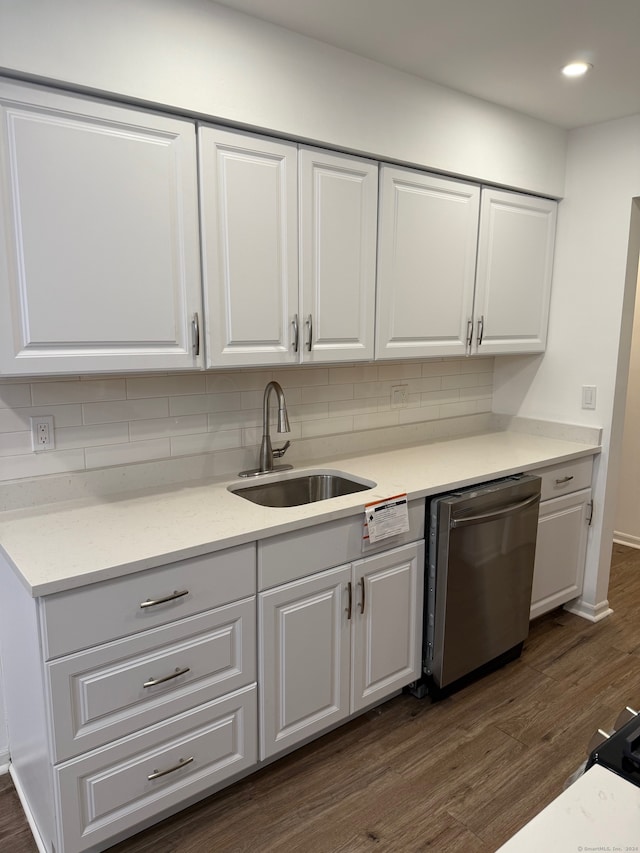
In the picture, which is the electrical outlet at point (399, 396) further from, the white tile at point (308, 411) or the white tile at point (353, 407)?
the white tile at point (308, 411)

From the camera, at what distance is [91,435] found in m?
2.07

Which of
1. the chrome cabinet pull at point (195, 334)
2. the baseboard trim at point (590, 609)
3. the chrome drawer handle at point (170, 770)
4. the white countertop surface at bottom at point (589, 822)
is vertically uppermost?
the chrome cabinet pull at point (195, 334)

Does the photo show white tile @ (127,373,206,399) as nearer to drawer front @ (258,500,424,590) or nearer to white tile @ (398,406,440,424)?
drawer front @ (258,500,424,590)

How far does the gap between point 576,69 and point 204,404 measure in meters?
1.91

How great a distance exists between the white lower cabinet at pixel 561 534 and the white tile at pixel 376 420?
0.74 metres

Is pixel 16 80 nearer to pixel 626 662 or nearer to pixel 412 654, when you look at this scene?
pixel 412 654

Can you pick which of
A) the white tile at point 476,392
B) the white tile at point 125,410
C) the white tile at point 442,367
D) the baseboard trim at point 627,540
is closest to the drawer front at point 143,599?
the white tile at point 125,410

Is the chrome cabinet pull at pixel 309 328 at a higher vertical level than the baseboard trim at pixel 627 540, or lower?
higher

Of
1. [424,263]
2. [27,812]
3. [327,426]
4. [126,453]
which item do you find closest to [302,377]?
[327,426]

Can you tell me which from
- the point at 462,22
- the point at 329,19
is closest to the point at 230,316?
the point at 329,19

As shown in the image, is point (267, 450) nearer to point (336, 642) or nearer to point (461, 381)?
point (336, 642)

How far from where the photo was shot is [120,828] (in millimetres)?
1650

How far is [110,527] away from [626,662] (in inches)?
94.0

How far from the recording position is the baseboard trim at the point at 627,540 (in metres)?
4.11
